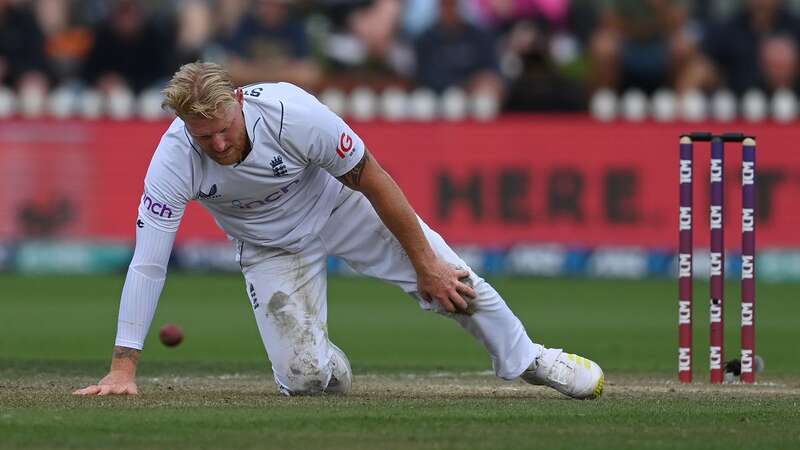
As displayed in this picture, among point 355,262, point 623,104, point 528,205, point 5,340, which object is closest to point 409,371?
point 355,262

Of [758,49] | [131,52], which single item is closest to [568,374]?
[758,49]

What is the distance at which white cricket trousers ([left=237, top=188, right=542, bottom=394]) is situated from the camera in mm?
8539

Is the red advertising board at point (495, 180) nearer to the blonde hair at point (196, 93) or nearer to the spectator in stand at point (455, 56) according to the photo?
the spectator in stand at point (455, 56)

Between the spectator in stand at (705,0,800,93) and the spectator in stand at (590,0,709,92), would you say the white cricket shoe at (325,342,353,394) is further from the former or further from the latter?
the spectator in stand at (705,0,800,93)

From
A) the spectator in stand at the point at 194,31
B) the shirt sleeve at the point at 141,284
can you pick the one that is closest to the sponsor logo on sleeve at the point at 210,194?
the shirt sleeve at the point at 141,284

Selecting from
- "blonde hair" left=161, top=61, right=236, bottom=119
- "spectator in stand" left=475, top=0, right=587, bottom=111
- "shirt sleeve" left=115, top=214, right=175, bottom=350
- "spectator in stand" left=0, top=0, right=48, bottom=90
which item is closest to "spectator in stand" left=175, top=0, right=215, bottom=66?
"spectator in stand" left=0, top=0, right=48, bottom=90

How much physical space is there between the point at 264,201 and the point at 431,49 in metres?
10.8

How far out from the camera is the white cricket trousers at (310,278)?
28.0 feet

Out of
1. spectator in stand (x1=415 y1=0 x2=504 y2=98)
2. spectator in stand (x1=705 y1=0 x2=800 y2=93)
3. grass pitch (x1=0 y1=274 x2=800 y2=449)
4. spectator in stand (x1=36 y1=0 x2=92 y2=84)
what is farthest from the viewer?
spectator in stand (x1=36 y1=0 x2=92 y2=84)

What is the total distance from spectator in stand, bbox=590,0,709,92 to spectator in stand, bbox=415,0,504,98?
1114mm

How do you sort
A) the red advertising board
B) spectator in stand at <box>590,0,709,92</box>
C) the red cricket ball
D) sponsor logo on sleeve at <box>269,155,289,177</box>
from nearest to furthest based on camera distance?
sponsor logo on sleeve at <box>269,155,289,177</box> → the red cricket ball → the red advertising board → spectator in stand at <box>590,0,709,92</box>

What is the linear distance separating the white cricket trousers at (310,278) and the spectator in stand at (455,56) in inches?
405

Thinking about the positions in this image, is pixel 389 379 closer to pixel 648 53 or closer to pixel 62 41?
pixel 648 53

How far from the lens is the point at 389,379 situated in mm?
9812
